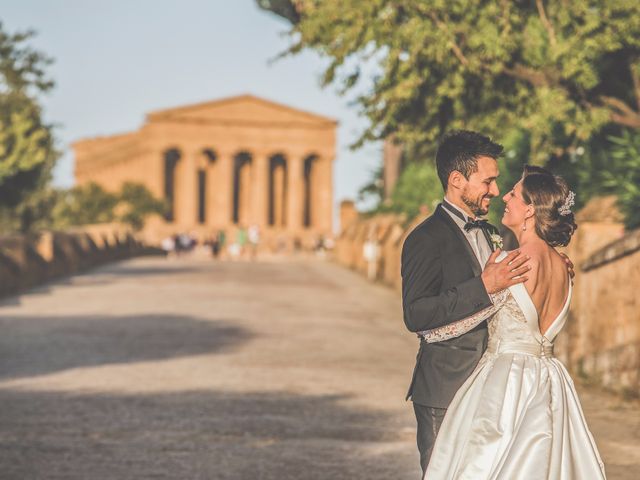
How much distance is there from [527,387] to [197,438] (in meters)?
5.16

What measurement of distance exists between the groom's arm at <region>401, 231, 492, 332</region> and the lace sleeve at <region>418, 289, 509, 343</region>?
0.04m

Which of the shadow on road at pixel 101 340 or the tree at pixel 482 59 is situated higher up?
the tree at pixel 482 59

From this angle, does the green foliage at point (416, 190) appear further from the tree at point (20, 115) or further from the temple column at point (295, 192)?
the temple column at point (295, 192)

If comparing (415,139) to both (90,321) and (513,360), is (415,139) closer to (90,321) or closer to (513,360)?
(90,321)

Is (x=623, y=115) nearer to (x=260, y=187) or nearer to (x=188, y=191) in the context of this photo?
(x=188, y=191)

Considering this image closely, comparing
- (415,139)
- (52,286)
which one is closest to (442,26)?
(415,139)

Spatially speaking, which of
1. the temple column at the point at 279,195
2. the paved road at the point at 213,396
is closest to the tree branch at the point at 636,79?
the paved road at the point at 213,396

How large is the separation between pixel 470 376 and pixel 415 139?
12.2m

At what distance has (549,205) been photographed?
5.21 meters

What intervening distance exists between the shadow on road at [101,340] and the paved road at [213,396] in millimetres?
26

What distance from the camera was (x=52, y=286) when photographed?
31.3 metres

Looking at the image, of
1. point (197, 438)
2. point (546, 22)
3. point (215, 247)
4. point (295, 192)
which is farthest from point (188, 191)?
point (197, 438)

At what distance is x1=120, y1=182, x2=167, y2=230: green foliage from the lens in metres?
96.8

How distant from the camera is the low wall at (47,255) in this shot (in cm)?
2797
